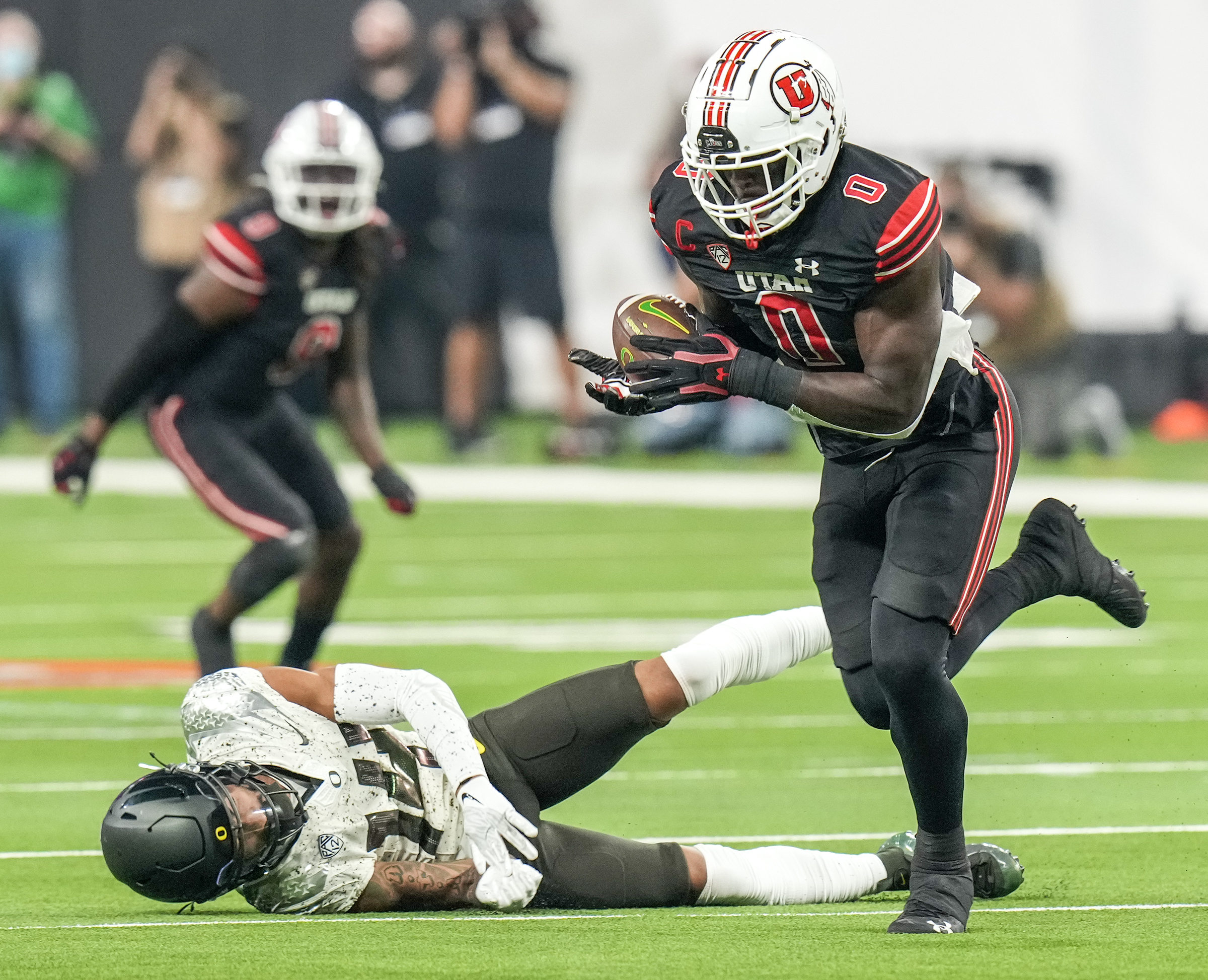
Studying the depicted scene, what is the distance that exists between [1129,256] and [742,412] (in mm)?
3840

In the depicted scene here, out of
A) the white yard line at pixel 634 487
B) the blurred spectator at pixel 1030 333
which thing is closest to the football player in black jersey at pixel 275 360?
the white yard line at pixel 634 487

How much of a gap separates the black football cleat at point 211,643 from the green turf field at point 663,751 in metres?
0.30

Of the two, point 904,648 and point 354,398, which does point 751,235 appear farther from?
point 354,398

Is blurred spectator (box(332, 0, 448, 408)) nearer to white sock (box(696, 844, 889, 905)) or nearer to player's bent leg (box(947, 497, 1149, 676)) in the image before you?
player's bent leg (box(947, 497, 1149, 676))

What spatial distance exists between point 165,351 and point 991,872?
3.90 meters

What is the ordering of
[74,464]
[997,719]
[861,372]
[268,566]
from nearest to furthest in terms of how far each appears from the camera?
[861,372], [268,566], [74,464], [997,719]

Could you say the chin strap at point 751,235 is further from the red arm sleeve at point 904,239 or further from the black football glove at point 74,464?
the black football glove at point 74,464

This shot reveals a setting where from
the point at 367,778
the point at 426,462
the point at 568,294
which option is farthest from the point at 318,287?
the point at 568,294

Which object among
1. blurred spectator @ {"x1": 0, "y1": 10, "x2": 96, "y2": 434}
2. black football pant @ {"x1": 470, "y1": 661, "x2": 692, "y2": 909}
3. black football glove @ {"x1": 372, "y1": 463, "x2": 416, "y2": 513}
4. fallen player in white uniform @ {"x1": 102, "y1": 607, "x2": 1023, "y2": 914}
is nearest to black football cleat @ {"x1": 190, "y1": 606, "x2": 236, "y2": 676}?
black football glove @ {"x1": 372, "y1": 463, "x2": 416, "y2": 513}

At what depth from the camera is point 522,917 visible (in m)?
4.95

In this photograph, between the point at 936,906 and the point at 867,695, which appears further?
the point at 867,695

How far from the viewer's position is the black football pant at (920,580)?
188 inches

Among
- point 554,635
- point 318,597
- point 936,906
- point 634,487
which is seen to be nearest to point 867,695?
point 936,906

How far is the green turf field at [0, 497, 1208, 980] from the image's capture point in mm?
4406
